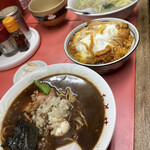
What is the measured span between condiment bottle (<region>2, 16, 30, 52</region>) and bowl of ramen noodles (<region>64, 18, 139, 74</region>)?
624 millimetres

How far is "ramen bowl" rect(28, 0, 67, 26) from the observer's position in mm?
1888

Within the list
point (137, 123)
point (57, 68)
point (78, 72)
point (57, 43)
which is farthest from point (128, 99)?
A: point (57, 43)

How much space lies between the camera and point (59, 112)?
3.61 feet

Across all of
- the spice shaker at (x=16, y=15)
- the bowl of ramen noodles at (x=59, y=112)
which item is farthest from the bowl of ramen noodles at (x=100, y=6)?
the bowl of ramen noodles at (x=59, y=112)

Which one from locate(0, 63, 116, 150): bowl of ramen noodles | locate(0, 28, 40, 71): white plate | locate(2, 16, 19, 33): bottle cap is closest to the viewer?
locate(0, 63, 116, 150): bowl of ramen noodles

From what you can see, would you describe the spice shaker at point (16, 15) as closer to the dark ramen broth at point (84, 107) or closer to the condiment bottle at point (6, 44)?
the condiment bottle at point (6, 44)

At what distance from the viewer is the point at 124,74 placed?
4.57 ft

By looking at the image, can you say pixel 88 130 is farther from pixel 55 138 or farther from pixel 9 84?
pixel 9 84

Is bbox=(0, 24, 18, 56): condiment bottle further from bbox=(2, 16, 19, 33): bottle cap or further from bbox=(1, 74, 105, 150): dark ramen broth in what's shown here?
bbox=(1, 74, 105, 150): dark ramen broth

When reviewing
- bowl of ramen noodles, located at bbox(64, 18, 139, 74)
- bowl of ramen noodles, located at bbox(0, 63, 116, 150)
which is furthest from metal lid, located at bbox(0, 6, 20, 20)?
bowl of ramen noodles, located at bbox(0, 63, 116, 150)

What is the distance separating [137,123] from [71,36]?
92 centimetres

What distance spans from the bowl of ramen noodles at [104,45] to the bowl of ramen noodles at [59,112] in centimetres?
13

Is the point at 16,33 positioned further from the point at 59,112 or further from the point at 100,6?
the point at 59,112

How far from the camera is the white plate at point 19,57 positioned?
182 cm
